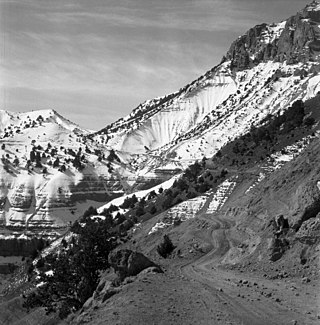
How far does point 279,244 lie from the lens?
25.0m

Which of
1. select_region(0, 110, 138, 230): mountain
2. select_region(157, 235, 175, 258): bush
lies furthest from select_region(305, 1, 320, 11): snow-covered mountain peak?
select_region(157, 235, 175, 258): bush

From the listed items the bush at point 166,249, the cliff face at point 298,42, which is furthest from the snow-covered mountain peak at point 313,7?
the bush at point 166,249

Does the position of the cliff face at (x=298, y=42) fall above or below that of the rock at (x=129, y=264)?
above

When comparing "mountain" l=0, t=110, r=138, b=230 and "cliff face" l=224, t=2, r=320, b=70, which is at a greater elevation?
"cliff face" l=224, t=2, r=320, b=70

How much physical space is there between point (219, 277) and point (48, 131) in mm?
149104

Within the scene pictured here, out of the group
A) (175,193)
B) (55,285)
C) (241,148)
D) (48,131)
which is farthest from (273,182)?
(48,131)

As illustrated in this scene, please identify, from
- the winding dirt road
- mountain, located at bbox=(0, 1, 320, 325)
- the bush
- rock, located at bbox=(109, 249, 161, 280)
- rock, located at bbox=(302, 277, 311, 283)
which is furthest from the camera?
the bush

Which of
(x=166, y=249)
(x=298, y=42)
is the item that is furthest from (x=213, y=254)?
(x=298, y=42)

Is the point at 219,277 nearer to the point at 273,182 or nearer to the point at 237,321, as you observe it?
the point at 237,321

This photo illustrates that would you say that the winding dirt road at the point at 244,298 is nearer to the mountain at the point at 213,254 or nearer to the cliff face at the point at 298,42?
the mountain at the point at 213,254

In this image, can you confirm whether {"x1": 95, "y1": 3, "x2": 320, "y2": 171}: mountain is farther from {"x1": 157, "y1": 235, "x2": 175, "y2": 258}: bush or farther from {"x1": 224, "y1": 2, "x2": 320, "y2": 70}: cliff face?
{"x1": 157, "y1": 235, "x2": 175, "y2": 258}: bush

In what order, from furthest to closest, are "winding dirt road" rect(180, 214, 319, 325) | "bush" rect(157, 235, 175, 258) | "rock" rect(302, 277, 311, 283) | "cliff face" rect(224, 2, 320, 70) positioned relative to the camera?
1. "cliff face" rect(224, 2, 320, 70)
2. "bush" rect(157, 235, 175, 258)
3. "rock" rect(302, 277, 311, 283)
4. "winding dirt road" rect(180, 214, 319, 325)

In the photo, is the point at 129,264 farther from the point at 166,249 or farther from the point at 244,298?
the point at 166,249

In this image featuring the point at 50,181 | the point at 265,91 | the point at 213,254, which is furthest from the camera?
the point at 265,91
